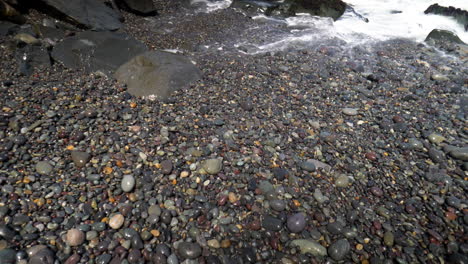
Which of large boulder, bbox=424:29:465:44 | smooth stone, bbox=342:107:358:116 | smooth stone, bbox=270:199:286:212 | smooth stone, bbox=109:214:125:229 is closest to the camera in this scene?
smooth stone, bbox=109:214:125:229

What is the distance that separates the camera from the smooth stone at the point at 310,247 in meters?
2.86

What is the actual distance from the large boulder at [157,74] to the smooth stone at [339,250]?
10.9 ft

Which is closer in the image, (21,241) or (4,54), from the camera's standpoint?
(21,241)

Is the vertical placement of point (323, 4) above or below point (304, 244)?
above

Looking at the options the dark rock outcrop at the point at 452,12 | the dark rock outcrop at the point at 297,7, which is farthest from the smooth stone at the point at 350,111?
the dark rock outcrop at the point at 452,12

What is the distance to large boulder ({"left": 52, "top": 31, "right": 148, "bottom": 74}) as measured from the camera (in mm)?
5449

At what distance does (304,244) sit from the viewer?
291 centimetres

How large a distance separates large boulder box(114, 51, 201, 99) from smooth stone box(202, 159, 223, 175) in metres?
1.71

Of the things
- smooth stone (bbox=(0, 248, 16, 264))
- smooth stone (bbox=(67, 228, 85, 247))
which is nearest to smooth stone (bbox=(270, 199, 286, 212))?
smooth stone (bbox=(67, 228, 85, 247))

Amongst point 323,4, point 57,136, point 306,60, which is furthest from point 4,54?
point 323,4

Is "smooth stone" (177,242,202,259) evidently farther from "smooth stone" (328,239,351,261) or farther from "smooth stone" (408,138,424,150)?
"smooth stone" (408,138,424,150)

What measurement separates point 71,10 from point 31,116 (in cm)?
408

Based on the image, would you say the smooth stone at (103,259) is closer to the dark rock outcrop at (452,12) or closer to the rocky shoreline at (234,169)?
the rocky shoreline at (234,169)

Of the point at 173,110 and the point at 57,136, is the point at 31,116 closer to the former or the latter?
the point at 57,136
